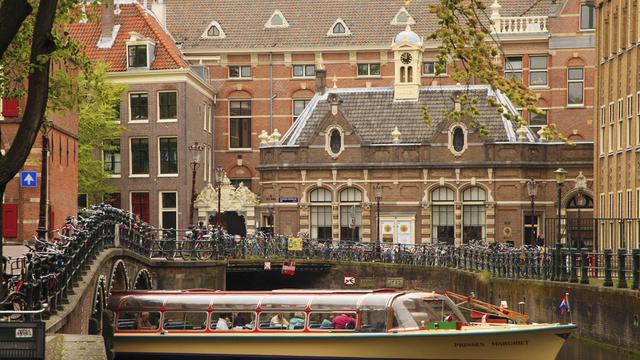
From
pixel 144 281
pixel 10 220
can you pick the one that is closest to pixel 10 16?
pixel 144 281

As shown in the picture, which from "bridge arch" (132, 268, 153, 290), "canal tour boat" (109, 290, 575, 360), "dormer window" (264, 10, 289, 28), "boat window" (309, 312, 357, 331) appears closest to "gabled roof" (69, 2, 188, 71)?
"dormer window" (264, 10, 289, 28)

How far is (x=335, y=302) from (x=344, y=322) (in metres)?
Result: 0.63

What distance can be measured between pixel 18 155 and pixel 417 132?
5648 centimetres

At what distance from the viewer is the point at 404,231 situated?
73562 millimetres

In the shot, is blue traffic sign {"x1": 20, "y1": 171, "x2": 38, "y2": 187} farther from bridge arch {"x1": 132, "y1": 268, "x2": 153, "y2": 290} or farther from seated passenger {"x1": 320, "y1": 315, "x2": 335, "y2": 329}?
seated passenger {"x1": 320, "y1": 315, "x2": 335, "y2": 329}

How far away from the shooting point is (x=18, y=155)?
18.6m

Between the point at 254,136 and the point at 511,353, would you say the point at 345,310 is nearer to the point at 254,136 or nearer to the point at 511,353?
the point at 511,353

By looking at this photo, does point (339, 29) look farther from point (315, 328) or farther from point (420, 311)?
point (420, 311)

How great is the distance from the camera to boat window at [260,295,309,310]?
3662 cm

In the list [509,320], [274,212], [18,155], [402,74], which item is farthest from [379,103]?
[18,155]

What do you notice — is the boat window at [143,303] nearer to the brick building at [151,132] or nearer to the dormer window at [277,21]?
the brick building at [151,132]

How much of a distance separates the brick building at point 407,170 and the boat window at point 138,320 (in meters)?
34.0

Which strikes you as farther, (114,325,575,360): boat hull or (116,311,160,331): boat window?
(116,311,160,331): boat window

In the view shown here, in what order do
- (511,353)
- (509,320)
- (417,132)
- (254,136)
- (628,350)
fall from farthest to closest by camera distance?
(254,136), (417,132), (509,320), (628,350), (511,353)
